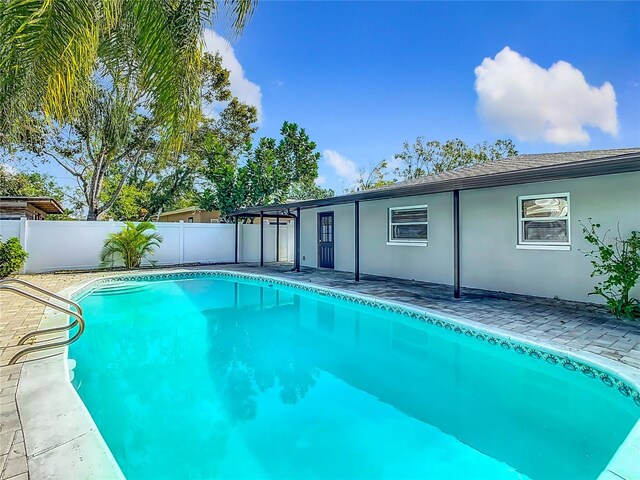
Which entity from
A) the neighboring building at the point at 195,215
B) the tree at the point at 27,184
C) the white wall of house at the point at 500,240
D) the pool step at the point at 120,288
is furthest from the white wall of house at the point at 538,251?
the tree at the point at 27,184

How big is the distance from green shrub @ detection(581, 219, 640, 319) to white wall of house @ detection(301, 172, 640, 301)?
24 cm

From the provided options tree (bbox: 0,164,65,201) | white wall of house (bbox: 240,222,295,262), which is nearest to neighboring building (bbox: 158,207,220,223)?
white wall of house (bbox: 240,222,295,262)

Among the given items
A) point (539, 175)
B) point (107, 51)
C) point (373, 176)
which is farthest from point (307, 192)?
point (107, 51)

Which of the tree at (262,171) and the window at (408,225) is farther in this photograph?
the tree at (262,171)

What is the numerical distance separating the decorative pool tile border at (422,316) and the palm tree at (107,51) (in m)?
5.57

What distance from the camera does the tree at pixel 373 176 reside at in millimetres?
32906

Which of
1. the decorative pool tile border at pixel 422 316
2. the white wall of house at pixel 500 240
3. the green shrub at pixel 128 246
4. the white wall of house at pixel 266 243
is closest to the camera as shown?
the decorative pool tile border at pixel 422 316

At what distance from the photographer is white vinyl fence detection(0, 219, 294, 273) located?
12.9m

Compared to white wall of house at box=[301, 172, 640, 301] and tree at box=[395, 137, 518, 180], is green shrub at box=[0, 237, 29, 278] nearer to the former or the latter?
white wall of house at box=[301, 172, 640, 301]

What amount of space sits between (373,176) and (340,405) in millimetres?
30852

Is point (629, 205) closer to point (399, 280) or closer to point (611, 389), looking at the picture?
point (611, 389)

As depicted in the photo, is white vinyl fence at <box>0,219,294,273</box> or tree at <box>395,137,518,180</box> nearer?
white vinyl fence at <box>0,219,294,273</box>

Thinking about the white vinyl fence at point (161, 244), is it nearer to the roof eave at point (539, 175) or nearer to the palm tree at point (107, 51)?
the roof eave at point (539, 175)

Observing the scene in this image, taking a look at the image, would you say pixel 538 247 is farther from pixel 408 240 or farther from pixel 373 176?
pixel 373 176
